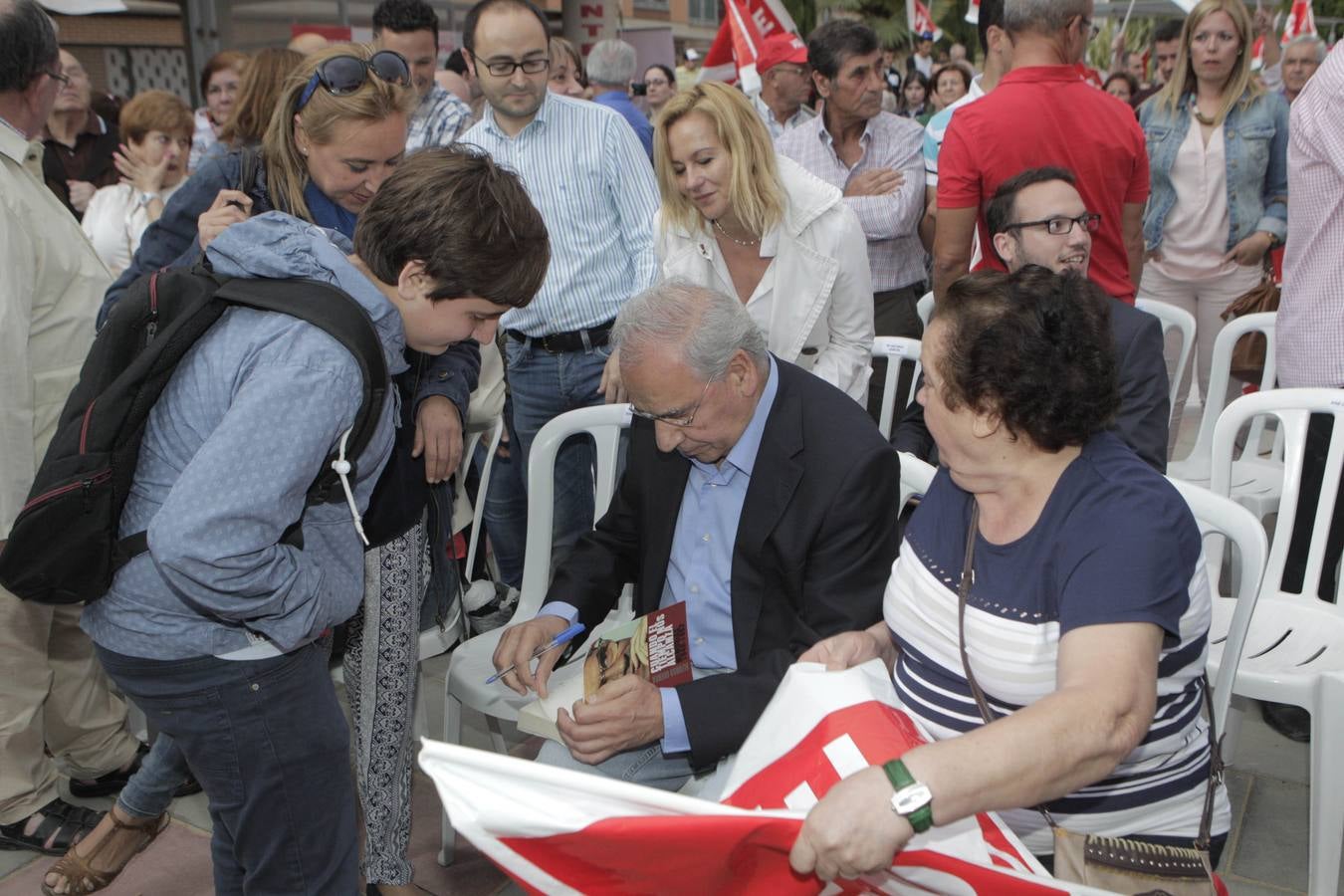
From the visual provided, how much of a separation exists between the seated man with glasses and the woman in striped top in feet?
1.07

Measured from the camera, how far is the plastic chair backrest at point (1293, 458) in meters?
2.90

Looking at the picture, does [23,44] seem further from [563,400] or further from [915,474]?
[915,474]

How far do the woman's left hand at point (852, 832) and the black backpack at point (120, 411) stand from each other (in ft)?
2.99

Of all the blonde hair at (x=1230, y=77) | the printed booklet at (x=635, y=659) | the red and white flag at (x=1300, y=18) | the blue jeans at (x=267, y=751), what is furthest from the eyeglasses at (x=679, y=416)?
the red and white flag at (x=1300, y=18)

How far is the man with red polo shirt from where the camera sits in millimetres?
3365

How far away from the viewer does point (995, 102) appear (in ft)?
11.1

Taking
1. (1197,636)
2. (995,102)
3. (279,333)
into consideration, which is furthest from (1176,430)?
(279,333)

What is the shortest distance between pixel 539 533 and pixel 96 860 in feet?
4.24

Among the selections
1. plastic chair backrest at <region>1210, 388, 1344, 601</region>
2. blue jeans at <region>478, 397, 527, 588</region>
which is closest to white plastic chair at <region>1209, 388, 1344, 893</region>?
plastic chair backrest at <region>1210, 388, 1344, 601</region>

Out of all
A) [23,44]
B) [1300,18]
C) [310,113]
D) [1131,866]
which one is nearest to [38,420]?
[23,44]

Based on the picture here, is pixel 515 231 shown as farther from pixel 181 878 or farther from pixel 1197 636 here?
pixel 181 878

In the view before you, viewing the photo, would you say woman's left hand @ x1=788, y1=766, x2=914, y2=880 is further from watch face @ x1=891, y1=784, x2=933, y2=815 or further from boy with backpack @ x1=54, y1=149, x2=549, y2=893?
boy with backpack @ x1=54, y1=149, x2=549, y2=893

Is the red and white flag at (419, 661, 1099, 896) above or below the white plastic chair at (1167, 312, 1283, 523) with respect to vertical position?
above

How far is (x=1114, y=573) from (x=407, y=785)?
1.64 meters
